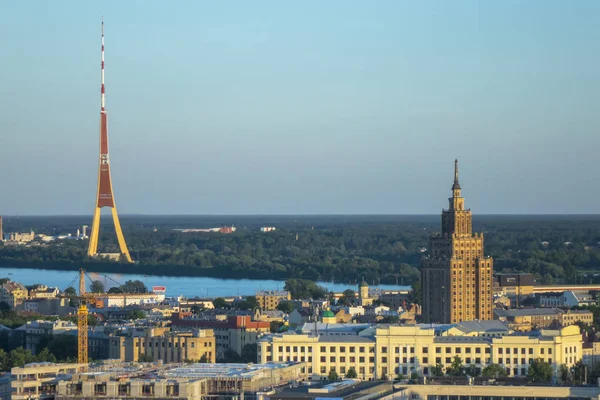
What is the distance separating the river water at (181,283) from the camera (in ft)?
449

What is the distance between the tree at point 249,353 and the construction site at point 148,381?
14574mm

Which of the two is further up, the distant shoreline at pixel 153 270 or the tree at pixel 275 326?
the distant shoreline at pixel 153 270

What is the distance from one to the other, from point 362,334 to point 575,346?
789cm

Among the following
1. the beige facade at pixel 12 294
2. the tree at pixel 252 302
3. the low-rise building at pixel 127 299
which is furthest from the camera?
the beige facade at pixel 12 294

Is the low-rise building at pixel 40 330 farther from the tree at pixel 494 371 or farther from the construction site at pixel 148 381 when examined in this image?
the construction site at pixel 148 381

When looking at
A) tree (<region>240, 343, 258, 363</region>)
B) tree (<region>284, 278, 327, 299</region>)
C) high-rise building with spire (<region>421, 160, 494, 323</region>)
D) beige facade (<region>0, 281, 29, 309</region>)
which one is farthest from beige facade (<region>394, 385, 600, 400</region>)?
tree (<region>284, 278, 327, 299</region>)

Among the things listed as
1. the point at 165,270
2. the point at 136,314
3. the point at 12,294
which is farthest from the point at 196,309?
the point at 165,270

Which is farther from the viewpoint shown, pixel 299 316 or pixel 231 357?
pixel 299 316

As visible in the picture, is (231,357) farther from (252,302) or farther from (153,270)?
(153,270)

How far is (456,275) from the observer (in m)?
80.2

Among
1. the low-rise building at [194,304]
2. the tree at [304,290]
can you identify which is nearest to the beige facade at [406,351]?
the low-rise building at [194,304]

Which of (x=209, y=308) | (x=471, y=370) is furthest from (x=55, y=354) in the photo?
(x=209, y=308)

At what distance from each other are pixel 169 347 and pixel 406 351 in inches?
425

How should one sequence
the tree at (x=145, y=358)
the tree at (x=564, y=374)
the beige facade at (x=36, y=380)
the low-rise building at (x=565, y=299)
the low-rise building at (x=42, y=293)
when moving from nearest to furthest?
the beige facade at (x=36, y=380)
the tree at (x=564, y=374)
the tree at (x=145, y=358)
the low-rise building at (x=565, y=299)
the low-rise building at (x=42, y=293)
